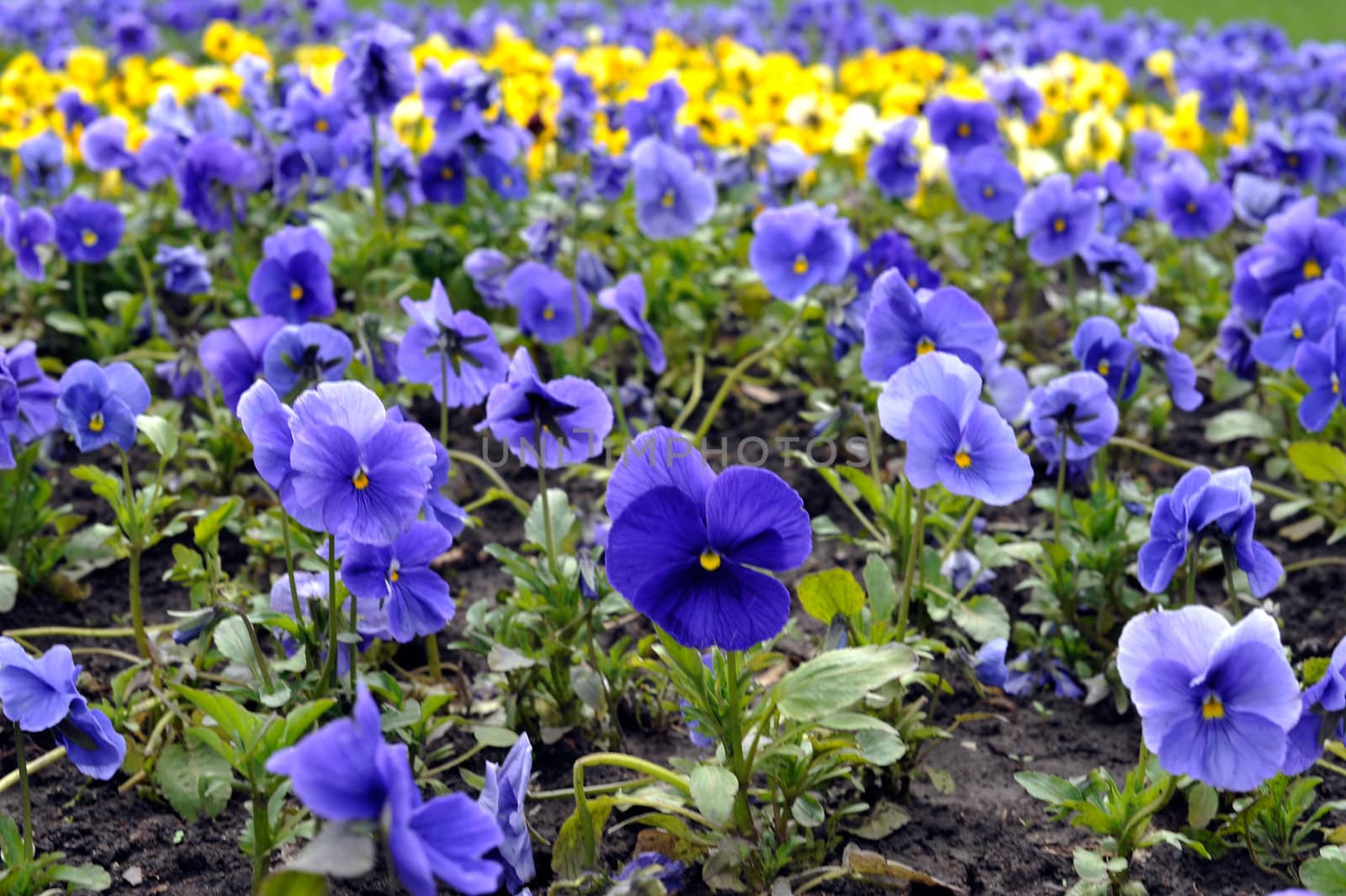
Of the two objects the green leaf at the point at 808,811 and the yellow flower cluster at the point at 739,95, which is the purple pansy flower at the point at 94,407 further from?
the yellow flower cluster at the point at 739,95

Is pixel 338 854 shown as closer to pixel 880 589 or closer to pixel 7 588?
pixel 880 589

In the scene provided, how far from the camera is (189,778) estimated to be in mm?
2146

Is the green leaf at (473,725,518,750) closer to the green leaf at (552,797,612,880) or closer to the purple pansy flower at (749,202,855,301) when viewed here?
the green leaf at (552,797,612,880)

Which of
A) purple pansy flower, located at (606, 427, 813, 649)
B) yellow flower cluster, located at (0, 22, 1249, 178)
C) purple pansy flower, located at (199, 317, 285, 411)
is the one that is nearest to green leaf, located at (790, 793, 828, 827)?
purple pansy flower, located at (606, 427, 813, 649)

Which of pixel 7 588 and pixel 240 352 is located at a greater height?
pixel 240 352

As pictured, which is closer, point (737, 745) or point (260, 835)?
point (260, 835)

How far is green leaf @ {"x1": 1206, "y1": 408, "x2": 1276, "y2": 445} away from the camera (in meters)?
3.43

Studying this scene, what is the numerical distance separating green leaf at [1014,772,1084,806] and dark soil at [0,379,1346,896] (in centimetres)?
21

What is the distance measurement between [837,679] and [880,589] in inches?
18.8

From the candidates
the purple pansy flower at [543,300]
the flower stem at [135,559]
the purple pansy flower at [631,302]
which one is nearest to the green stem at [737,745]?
the flower stem at [135,559]

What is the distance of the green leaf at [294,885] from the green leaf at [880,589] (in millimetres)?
1072

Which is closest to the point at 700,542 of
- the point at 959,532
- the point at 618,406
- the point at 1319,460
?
the point at 959,532

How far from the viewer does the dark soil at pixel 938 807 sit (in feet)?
6.96

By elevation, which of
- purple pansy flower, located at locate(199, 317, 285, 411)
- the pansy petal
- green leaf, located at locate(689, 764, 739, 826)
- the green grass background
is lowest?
the green grass background
